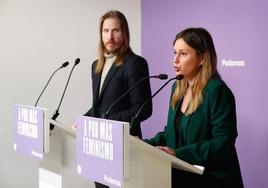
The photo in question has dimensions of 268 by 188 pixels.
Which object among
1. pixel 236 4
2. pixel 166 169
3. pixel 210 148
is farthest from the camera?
pixel 236 4

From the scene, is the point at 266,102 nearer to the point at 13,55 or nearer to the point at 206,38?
the point at 206,38

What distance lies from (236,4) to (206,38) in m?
1.09

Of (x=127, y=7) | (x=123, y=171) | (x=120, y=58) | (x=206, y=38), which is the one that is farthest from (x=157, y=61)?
(x=123, y=171)

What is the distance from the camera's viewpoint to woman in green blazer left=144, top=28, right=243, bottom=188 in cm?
187

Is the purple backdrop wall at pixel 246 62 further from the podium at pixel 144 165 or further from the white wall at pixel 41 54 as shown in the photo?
the podium at pixel 144 165

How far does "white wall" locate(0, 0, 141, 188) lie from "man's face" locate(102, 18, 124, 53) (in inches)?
49.8

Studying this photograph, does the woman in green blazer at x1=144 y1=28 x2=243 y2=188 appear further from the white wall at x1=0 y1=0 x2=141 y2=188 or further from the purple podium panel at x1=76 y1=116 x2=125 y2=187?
the white wall at x1=0 y1=0 x2=141 y2=188

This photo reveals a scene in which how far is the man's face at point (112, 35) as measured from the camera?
2602 millimetres

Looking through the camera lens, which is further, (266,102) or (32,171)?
(32,171)

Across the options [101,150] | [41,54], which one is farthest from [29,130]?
[41,54]


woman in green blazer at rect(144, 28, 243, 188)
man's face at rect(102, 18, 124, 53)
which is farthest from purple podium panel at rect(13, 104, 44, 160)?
man's face at rect(102, 18, 124, 53)

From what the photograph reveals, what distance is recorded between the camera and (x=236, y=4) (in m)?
3.00

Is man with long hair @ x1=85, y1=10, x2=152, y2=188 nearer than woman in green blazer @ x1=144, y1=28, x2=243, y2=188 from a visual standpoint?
No

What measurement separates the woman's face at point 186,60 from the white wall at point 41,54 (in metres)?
1.92
